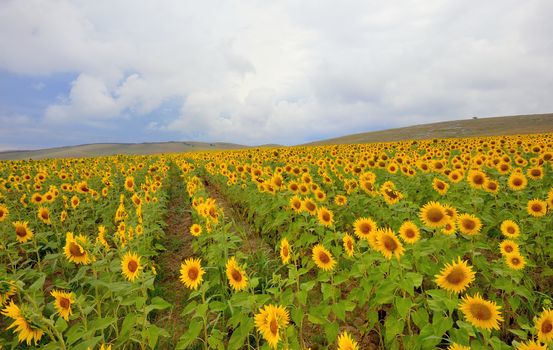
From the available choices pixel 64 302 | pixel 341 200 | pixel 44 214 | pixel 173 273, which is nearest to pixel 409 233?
pixel 341 200

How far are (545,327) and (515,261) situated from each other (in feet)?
4.89

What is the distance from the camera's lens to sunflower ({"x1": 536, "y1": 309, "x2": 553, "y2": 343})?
266 cm

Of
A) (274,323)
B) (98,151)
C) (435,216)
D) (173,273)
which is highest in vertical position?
(98,151)

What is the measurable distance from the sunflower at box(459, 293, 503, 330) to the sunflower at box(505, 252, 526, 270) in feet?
4.58

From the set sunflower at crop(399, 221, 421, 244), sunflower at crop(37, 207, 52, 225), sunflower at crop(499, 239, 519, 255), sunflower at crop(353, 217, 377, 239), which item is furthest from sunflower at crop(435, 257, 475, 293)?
sunflower at crop(37, 207, 52, 225)

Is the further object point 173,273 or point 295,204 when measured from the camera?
point 173,273

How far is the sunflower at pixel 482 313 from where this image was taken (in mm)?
2836

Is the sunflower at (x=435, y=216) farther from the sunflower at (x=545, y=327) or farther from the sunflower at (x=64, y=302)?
the sunflower at (x=64, y=302)

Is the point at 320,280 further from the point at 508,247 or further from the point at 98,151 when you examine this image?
the point at 98,151

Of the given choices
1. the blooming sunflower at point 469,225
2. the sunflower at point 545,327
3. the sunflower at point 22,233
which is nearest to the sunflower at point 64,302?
the sunflower at point 22,233

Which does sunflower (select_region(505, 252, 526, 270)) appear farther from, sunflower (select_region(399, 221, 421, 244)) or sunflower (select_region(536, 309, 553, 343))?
sunflower (select_region(536, 309, 553, 343))

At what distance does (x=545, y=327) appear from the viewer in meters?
2.75

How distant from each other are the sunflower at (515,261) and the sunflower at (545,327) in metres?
1.24

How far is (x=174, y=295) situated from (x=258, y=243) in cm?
256
